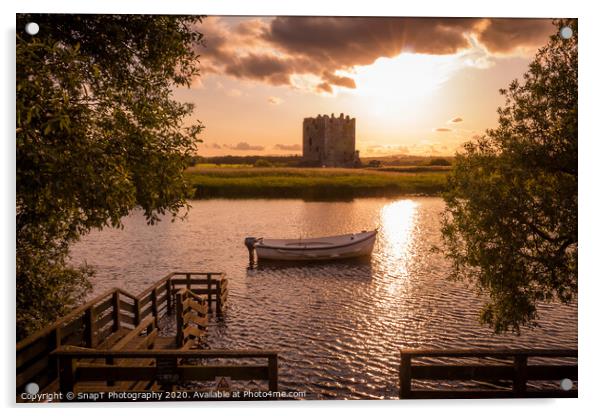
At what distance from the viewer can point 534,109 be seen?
Result: 9.16 metres

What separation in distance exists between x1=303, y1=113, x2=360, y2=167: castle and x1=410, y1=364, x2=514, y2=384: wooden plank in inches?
187

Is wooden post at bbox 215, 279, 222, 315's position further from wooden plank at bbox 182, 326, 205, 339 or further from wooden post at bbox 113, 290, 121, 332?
wooden post at bbox 113, 290, 121, 332

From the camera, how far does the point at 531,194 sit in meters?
9.08

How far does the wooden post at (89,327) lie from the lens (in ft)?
28.2

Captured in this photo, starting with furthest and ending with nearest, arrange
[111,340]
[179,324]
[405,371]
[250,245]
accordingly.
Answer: [250,245] < [179,324] < [111,340] < [405,371]

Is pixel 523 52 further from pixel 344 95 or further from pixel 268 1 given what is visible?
pixel 268 1

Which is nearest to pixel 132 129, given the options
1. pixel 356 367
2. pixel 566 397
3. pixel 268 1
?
pixel 268 1

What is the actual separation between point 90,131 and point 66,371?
3775 millimetres

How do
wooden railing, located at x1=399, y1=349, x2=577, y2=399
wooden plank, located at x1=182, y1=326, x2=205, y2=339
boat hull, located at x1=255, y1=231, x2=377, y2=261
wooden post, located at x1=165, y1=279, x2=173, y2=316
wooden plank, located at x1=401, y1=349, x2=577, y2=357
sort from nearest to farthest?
wooden plank, located at x1=401, y1=349, x2=577, y2=357 < wooden railing, located at x1=399, y1=349, x2=577, y2=399 < wooden plank, located at x1=182, y1=326, x2=205, y2=339 < wooden post, located at x1=165, y1=279, x2=173, y2=316 < boat hull, located at x1=255, y1=231, x2=377, y2=261

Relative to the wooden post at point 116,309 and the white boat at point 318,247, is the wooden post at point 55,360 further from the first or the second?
the white boat at point 318,247

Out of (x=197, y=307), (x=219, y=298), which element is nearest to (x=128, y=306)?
(x=197, y=307)

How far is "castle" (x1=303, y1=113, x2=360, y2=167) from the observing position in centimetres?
1036

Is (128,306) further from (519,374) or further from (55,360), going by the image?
(519,374)

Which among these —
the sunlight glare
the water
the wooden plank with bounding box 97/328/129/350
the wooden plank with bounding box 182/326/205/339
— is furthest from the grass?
the wooden plank with bounding box 97/328/129/350
